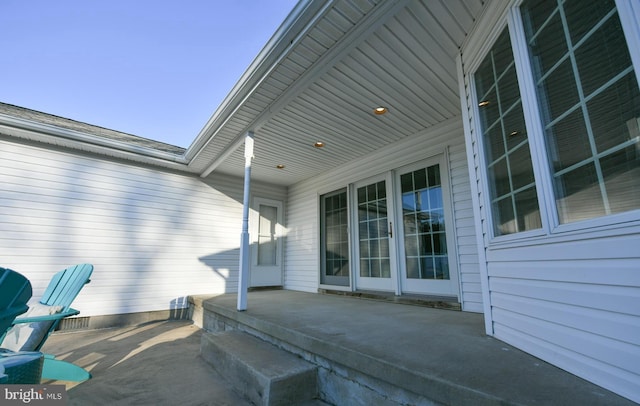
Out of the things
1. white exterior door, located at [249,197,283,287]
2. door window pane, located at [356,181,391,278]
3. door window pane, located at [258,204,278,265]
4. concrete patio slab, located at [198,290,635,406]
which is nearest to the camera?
concrete patio slab, located at [198,290,635,406]

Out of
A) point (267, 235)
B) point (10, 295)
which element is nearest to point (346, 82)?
point (10, 295)

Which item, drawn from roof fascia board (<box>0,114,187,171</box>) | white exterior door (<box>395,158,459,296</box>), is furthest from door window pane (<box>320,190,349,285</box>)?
roof fascia board (<box>0,114,187,171</box>)

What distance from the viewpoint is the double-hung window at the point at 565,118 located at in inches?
41.4

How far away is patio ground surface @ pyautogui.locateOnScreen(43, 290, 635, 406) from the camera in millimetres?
1187

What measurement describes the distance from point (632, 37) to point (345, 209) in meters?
4.20

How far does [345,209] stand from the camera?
5066mm

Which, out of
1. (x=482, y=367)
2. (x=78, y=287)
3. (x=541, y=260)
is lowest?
(x=482, y=367)

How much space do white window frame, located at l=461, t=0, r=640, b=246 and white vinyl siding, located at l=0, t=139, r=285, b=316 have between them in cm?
469

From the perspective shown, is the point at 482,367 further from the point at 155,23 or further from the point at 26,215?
the point at 155,23

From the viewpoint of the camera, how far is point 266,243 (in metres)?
6.01

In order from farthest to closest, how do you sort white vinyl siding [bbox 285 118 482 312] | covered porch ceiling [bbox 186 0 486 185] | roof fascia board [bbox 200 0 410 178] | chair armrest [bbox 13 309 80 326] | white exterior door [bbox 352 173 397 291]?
white exterior door [bbox 352 173 397 291], white vinyl siding [bbox 285 118 482 312], covered porch ceiling [bbox 186 0 486 185], roof fascia board [bbox 200 0 410 178], chair armrest [bbox 13 309 80 326]

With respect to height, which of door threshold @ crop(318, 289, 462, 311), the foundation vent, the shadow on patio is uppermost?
door threshold @ crop(318, 289, 462, 311)

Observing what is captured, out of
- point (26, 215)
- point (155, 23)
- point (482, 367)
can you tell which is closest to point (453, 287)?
point (482, 367)

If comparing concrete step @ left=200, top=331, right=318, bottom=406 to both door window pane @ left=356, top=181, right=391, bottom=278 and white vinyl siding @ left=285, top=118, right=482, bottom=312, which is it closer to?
white vinyl siding @ left=285, top=118, right=482, bottom=312
